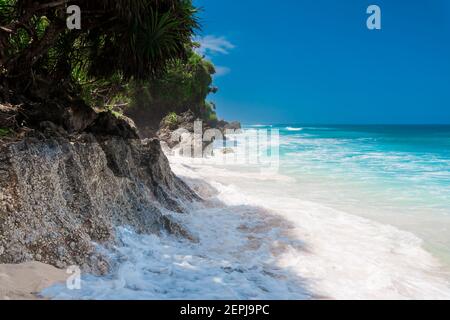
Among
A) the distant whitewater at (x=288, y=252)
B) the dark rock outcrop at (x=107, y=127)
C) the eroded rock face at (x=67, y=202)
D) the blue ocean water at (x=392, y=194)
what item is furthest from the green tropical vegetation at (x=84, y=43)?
the blue ocean water at (x=392, y=194)

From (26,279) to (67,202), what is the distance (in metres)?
1.32

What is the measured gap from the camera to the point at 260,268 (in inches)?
192

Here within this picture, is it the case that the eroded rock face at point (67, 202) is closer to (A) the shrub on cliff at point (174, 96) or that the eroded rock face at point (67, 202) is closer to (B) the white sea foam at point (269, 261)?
(B) the white sea foam at point (269, 261)

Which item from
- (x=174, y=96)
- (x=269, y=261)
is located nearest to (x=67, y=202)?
(x=269, y=261)

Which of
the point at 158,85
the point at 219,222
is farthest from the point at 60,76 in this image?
the point at 158,85

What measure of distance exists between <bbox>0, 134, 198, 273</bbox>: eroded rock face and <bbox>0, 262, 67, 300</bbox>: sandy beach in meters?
0.13

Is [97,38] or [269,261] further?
[97,38]

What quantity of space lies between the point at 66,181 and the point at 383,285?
4088 millimetres

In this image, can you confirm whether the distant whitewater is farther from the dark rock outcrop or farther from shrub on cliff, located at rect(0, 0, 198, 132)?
shrub on cliff, located at rect(0, 0, 198, 132)

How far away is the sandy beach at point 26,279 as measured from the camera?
3152 mm

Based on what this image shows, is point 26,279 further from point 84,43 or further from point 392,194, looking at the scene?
point 392,194

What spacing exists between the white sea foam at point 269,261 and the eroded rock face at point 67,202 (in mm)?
330

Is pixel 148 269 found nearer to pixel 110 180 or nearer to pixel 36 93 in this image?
pixel 110 180

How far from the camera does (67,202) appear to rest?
14.9ft
